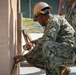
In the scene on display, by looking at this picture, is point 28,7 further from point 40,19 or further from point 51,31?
point 51,31

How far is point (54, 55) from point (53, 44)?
130 millimetres

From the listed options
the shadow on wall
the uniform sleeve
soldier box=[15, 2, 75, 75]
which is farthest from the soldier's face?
the shadow on wall

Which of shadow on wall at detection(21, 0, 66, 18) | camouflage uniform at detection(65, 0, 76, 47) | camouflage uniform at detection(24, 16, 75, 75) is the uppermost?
camouflage uniform at detection(65, 0, 76, 47)

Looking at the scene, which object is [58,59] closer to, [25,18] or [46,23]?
[46,23]

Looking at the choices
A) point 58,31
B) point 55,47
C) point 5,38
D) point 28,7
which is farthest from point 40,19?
point 28,7

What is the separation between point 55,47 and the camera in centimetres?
399

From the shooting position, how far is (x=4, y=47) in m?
3.38

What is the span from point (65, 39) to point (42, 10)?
1.49 feet

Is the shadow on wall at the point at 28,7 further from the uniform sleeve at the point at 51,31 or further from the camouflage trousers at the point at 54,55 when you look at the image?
the uniform sleeve at the point at 51,31

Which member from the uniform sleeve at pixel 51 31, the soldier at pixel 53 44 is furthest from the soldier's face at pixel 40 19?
the uniform sleeve at pixel 51 31

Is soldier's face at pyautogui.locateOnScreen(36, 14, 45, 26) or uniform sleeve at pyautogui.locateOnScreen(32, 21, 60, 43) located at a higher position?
soldier's face at pyautogui.locateOnScreen(36, 14, 45, 26)

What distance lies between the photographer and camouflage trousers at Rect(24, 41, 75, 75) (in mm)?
3898

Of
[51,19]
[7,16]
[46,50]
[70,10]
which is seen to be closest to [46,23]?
[51,19]

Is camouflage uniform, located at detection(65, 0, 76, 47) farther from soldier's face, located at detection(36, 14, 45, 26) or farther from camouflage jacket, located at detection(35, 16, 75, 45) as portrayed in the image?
soldier's face, located at detection(36, 14, 45, 26)
